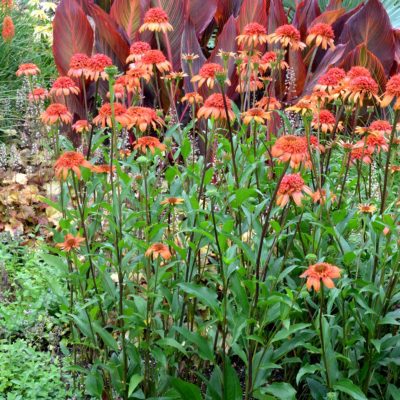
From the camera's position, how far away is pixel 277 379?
2.47m

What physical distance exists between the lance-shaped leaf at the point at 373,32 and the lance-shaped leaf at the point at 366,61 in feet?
0.53

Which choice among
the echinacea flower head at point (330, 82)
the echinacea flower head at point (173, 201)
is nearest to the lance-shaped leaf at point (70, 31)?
the echinacea flower head at point (330, 82)

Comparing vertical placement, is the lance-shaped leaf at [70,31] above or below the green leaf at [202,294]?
above

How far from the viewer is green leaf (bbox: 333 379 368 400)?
74.2 inches

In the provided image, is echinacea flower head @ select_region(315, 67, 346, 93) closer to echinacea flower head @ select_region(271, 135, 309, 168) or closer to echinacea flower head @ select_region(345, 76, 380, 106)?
echinacea flower head @ select_region(345, 76, 380, 106)

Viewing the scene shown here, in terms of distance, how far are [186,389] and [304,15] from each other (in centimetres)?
319

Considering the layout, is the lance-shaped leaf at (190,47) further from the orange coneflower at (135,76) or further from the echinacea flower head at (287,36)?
the orange coneflower at (135,76)

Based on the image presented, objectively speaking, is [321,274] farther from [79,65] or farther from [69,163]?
[79,65]

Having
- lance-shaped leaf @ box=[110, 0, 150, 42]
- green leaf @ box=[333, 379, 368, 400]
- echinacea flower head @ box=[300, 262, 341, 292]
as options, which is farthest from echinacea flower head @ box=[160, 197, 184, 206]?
lance-shaped leaf @ box=[110, 0, 150, 42]

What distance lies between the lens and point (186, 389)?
199 cm

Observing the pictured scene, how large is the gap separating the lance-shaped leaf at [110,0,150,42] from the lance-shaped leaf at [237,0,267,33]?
614mm

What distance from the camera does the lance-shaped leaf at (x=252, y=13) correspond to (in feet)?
13.9

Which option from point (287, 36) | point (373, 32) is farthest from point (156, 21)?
point (373, 32)

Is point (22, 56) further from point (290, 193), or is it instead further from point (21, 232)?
point (290, 193)
